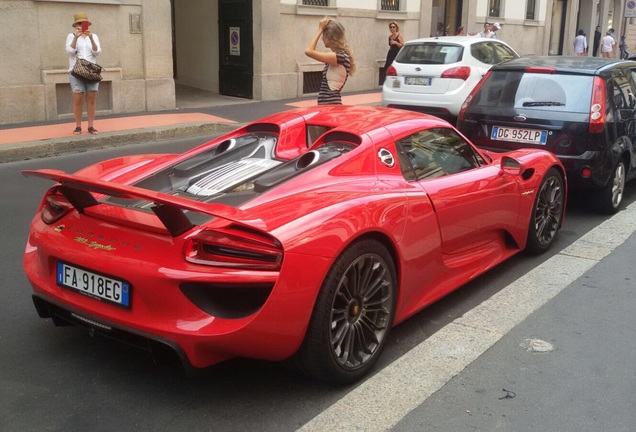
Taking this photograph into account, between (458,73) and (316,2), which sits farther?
(316,2)

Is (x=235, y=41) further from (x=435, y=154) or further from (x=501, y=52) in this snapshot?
(x=435, y=154)

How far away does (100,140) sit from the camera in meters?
10.5

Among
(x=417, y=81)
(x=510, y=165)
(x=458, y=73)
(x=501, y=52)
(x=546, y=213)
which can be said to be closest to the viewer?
(x=510, y=165)

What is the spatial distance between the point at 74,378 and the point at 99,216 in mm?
815

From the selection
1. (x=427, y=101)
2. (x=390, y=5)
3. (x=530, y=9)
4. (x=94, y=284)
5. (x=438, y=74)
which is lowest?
(x=94, y=284)

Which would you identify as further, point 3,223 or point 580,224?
point 580,224

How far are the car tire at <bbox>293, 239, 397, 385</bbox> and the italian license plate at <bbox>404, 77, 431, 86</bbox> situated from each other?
9.27m

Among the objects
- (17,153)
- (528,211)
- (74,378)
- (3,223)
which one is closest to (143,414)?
(74,378)

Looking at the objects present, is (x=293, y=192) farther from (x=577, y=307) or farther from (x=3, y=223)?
(x=3, y=223)

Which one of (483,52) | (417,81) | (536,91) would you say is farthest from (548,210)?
(483,52)

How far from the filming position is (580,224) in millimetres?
6785

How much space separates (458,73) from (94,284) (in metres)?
10.0

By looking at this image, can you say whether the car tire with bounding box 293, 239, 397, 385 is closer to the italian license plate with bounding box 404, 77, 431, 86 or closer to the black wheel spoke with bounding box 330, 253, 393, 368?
the black wheel spoke with bounding box 330, 253, 393, 368

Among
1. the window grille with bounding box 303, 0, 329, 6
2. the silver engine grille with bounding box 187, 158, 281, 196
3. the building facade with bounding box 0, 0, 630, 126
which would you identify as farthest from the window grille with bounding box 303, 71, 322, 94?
the silver engine grille with bounding box 187, 158, 281, 196
